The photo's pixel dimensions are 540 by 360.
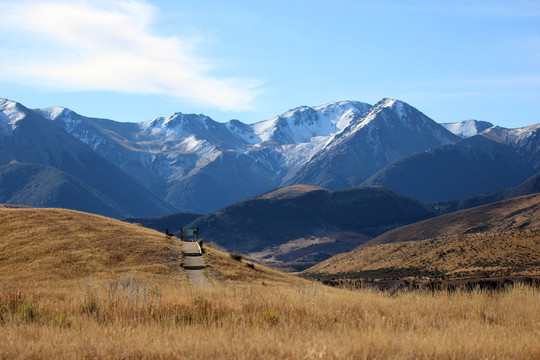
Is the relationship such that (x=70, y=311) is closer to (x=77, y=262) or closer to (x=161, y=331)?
(x=161, y=331)

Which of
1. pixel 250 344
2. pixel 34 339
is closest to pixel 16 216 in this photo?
pixel 34 339

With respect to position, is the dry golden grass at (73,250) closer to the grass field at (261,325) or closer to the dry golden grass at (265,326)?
the grass field at (261,325)

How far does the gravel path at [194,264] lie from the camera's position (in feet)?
73.9

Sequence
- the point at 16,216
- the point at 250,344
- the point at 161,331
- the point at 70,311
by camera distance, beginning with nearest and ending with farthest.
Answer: the point at 250,344
the point at 161,331
the point at 70,311
the point at 16,216

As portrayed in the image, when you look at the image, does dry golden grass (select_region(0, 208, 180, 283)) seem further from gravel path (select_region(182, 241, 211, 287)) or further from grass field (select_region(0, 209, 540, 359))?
grass field (select_region(0, 209, 540, 359))

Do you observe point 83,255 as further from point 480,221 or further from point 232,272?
point 480,221

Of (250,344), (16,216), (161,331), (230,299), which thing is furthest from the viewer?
(16,216)

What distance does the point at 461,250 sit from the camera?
71375 mm

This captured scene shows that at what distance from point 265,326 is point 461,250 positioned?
66.4 meters

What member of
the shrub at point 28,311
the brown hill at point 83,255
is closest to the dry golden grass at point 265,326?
the shrub at point 28,311

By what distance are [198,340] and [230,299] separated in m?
3.86

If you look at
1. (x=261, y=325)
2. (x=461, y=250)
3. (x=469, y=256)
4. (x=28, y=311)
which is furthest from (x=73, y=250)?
(x=461, y=250)

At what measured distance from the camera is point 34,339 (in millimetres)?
9156

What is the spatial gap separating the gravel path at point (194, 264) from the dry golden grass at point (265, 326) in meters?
8.58
